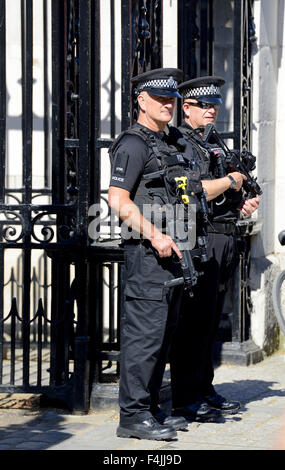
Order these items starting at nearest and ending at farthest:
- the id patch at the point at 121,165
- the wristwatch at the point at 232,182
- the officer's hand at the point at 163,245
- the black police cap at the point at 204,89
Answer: the officer's hand at the point at 163,245
the id patch at the point at 121,165
the wristwatch at the point at 232,182
the black police cap at the point at 204,89

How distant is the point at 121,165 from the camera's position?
Result: 271 inches

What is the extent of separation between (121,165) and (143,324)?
944mm

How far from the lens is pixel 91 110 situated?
791 centimetres

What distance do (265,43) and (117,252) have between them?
2.94 meters

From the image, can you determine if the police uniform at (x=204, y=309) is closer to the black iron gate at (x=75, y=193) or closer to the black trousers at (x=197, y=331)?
the black trousers at (x=197, y=331)

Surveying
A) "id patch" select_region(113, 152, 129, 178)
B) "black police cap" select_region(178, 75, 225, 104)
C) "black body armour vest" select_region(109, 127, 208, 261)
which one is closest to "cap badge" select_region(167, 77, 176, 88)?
"black body armour vest" select_region(109, 127, 208, 261)

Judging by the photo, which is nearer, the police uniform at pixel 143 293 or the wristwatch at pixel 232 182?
the police uniform at pixel 143 293

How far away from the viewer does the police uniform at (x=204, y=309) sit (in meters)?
7.60

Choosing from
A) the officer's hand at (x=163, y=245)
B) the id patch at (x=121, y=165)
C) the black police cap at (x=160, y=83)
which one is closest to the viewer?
the officer's hand at (x=163, y=245)

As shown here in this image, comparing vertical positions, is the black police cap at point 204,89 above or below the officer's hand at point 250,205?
above

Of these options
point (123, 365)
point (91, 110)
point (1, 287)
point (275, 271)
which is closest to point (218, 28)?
point (275, 271)

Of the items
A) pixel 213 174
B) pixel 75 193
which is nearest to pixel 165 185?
pixel 213 174

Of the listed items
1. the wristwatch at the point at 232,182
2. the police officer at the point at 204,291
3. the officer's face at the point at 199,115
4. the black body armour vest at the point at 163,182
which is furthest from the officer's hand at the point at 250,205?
the black body armour vest at the point at 163,182

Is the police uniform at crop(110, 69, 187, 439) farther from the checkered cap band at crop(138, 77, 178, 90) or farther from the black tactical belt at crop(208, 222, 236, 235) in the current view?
the black tactical belt at crop(208, 222, 236, 235)
